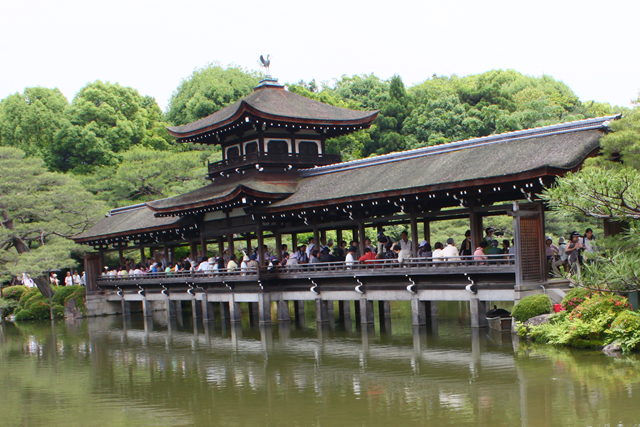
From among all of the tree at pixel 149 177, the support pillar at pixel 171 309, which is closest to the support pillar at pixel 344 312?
the support pillar at pixel 171 309

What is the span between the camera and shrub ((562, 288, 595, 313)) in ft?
55.2

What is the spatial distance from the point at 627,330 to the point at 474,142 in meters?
9.73

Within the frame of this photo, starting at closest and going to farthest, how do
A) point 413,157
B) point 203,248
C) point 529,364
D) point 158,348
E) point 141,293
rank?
point 529,364 < point 158,348 < point 413,157 < point 203,248 < point 141,293

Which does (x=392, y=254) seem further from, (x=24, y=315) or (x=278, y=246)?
(x=24, y=315)

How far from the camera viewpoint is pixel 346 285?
24.4m

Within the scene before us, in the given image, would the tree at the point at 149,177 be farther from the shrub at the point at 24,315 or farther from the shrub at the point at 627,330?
the shrub at the point at 627,330

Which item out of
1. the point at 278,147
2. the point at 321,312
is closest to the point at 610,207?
the point at 321,312

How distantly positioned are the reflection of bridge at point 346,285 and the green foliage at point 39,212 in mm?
5497

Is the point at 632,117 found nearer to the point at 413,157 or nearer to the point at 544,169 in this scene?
the point at 544,169

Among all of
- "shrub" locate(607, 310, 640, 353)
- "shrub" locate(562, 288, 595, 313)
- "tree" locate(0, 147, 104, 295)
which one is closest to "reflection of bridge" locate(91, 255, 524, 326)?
"shrub" locate(562, 288, 595, 313)

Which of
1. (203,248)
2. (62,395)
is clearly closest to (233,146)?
(203,248)

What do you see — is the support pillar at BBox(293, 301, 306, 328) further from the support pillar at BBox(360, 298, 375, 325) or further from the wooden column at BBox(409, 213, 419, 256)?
the wooden column at BBox(409, 213, 419, 256)

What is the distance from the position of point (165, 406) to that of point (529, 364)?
24.1 ft

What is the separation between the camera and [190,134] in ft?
105
